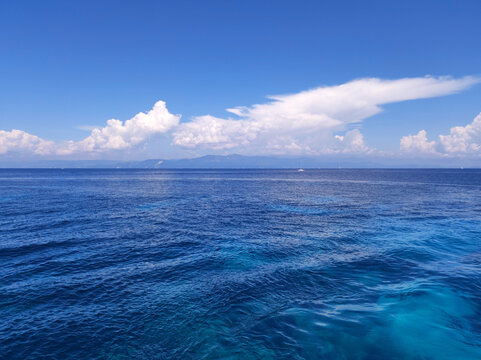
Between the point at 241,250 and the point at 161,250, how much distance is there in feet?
38.7

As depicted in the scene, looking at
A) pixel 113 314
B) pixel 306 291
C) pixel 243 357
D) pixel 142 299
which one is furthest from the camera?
pixel 306 291

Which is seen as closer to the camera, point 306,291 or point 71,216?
point 306,291

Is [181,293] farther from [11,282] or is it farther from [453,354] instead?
[453,354]

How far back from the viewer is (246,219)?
59.9 m

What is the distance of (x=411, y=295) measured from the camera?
84.6 ft

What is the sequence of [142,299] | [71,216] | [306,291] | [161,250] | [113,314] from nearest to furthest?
1. [113,314]
2. [142,299]
3. [306,291]
4. [161,250]
5. [71,216]

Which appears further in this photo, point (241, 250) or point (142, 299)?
point (241, 250)

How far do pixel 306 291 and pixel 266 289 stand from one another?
4.04 m

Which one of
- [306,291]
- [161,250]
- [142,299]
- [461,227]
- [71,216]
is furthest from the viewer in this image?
[71,216]

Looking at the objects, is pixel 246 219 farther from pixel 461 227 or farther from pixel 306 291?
pixel 461 227

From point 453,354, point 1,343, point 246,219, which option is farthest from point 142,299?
point 246,219

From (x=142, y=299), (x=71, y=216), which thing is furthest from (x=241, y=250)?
(x=71, y=216)

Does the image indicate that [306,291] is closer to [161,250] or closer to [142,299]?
[142,299]

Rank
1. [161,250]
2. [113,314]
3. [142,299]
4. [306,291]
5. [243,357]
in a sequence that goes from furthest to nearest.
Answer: [161,250], [306,291], [142,299], [113,314], [243,357]
